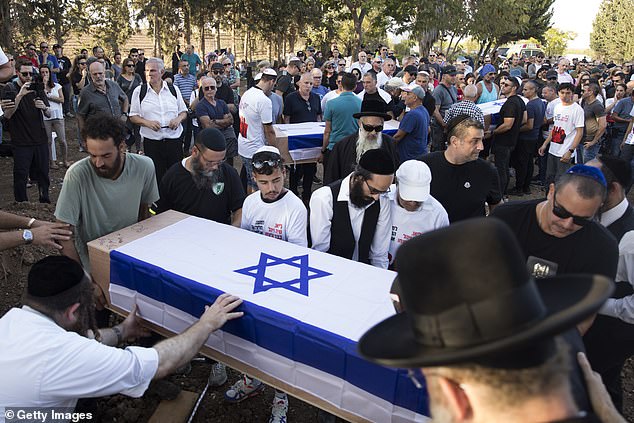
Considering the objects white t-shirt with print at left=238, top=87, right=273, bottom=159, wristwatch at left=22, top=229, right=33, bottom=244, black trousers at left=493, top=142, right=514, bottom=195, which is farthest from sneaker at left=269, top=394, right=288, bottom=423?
black trousers at left=493, top=142, right=514, bottom=195

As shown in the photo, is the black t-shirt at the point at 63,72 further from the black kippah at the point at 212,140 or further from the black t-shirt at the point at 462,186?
the black t-shirt at the point at 462,186

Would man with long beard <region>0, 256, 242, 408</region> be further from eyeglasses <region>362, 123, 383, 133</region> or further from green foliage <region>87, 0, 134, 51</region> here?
green foliage <region>87, 0, 134, 51</region>

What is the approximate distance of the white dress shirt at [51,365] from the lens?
5.97ft

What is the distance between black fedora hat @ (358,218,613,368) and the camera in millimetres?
961

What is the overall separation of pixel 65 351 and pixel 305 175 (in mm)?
4992

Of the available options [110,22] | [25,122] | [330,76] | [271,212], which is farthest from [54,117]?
[110,22]

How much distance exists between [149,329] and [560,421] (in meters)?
2.41

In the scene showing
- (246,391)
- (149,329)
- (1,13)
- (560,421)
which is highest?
(1,13)

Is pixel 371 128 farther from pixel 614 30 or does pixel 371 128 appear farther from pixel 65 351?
pixel 614 30

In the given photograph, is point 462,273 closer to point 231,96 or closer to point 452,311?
point 452,311

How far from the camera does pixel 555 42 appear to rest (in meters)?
66.3

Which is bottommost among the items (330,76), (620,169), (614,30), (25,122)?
(25,122)

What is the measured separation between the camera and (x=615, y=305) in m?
2.49

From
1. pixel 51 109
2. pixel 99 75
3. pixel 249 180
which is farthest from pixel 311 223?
pixel 51 109
